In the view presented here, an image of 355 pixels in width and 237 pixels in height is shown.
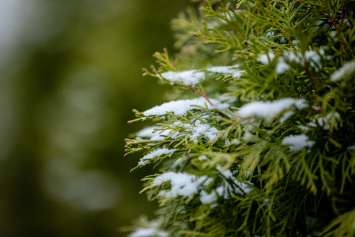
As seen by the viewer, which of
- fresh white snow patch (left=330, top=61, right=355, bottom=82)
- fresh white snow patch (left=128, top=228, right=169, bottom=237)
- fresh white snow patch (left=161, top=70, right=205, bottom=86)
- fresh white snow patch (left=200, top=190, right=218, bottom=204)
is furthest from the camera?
fresh white snow patch (left=128, top=228, right=169, bottom=237)

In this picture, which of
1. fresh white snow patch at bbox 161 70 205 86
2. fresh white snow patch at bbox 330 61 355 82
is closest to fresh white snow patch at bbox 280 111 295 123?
fresh white snow patch at bbox 330 61 355 82

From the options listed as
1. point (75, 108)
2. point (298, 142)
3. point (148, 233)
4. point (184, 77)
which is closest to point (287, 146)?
point (298, 142)

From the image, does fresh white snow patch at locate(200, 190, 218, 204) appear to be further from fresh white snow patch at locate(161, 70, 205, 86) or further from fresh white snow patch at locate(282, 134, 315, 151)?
fresh white snow patch at locate(161, 70, 205, 86)

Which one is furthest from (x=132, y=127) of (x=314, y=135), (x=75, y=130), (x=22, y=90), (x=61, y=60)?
(x=314, y=135)

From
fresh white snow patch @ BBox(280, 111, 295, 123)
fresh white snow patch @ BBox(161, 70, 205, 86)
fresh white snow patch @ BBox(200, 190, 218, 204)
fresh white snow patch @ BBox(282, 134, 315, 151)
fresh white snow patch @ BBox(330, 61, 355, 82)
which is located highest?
fresh white snow patch @ BBox(161, 70, 205, 86)

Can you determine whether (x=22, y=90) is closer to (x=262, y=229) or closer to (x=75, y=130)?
→ (x=75, y=130)

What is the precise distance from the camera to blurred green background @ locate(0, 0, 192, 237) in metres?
3.50

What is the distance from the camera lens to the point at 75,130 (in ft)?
12.5

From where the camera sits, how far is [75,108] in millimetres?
3820

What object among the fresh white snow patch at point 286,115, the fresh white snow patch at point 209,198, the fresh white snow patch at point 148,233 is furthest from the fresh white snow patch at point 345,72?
the fresh white snow patch at point 148,233

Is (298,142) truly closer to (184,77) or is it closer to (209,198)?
(209,198)

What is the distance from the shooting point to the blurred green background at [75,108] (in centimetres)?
350

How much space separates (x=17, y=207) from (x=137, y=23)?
4563 mm

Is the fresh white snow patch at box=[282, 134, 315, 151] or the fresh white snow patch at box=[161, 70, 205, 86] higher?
the fresh white snow patch at box=[161, 70, 205, 86]
